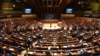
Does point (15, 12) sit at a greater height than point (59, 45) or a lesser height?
lesser

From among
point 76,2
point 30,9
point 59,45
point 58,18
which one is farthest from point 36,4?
point 59,45

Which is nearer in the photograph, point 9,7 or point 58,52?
point 58,52

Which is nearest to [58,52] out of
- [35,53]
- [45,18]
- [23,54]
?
[35,53]

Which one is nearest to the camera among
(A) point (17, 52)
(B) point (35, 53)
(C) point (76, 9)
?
(B) point (35, 53)

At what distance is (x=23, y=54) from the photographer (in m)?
12.5

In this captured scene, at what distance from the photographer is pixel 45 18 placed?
34.6 m

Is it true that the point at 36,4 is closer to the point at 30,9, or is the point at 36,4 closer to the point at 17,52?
the point at 30,9

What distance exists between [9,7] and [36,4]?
451 centimetres

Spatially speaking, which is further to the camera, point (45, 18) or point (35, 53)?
point (45, 18)

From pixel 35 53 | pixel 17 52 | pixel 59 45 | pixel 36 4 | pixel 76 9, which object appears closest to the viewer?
pixel 35 53

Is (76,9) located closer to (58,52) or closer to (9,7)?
(9,7)

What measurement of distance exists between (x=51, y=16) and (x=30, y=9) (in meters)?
3.74

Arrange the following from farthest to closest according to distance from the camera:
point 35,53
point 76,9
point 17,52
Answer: point 76,9, point 17,52, point 35,53

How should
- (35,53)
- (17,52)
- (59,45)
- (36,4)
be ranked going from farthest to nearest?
(36,4)
(59,45)
(17,52)
(35,53)
